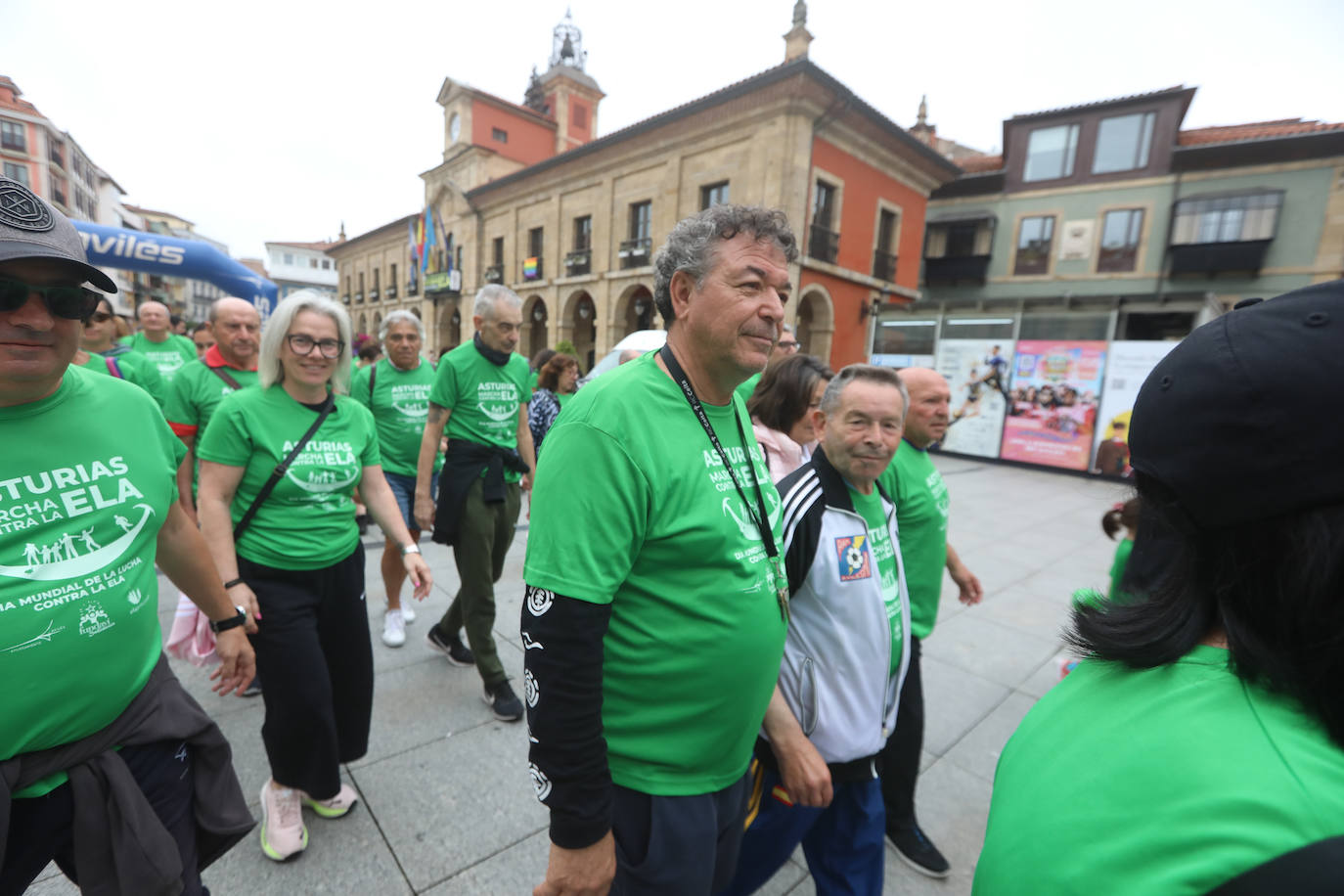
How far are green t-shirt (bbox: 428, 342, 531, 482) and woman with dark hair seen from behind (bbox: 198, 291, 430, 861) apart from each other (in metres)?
1.01

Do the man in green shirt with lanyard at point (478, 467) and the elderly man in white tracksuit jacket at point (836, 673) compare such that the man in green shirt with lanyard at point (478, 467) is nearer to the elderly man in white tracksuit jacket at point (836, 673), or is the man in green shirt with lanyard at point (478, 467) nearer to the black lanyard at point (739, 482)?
the elderly man in white tracksuit jacket at point (836, 673)

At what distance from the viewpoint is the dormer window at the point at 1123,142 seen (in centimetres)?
1906

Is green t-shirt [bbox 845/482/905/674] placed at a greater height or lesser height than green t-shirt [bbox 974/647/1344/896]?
lesser

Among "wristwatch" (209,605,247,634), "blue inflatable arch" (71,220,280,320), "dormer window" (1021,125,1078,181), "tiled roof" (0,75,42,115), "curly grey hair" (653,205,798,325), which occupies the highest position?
"tiled roof" (0,75,42,115)

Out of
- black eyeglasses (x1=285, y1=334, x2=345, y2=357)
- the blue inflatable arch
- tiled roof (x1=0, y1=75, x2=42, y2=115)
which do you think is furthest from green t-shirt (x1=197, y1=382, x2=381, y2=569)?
tiled roof (x1=0, y1=75, x2=42, y2=115)

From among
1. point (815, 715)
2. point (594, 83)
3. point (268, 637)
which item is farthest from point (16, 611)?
point (594, 83)

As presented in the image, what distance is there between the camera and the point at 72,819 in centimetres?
130

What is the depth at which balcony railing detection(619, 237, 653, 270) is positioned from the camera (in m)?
19.0

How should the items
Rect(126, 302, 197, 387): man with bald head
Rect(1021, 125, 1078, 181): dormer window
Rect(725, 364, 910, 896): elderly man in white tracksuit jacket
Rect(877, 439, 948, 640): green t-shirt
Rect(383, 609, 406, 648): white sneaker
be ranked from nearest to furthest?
Rect(725, 364, 910, 896): elderly man in white tracksuit jacket → Rect(877, 439, 948, 640): green t-shirt → Rect(383, 609, 406, 648): white sneaker → Rect(126, 302, 197, 387): man with bald head → Rect(1021, 125, 1078, 181): dormer window

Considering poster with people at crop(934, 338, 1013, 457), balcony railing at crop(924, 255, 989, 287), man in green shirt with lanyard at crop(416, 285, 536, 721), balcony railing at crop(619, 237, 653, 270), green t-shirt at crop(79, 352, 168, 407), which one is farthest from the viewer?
balcony railing at crop(924, 255, 989, 287)

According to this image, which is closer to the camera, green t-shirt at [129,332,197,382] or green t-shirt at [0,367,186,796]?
green t-shirt at [0,367,186,796]

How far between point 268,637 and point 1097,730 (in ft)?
7.78

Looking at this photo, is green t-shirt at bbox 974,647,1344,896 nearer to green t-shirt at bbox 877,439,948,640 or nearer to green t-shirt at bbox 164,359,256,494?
green t-shirt at bbox 877,439,948,640

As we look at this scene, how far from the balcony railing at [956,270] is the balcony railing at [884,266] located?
4.29 m
